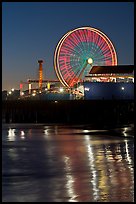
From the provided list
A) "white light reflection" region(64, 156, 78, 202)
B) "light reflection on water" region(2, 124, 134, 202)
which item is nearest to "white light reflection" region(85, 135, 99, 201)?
"light reflection on water" region(2, 124, 134, 202)

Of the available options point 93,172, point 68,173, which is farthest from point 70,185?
point 93,172

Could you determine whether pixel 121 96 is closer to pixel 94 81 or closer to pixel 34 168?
pixel 94 81

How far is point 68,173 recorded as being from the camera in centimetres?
1487

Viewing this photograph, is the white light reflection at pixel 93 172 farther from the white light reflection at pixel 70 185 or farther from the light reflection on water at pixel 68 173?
the white light reflection at pixel 70 185

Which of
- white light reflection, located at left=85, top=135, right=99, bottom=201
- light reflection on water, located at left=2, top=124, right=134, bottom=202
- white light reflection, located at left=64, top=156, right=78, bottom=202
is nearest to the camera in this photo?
white light reflection, located at left=64, top=156, right=78, bottom=202

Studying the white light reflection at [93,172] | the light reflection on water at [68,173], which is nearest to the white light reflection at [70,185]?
the light reflection on water at [68,173]

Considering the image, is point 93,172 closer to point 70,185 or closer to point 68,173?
point 68,173

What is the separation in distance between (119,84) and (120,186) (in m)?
62.3

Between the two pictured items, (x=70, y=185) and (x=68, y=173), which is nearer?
(x=70, y=185)

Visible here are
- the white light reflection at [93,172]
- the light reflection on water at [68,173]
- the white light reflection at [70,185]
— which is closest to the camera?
the white light reflection at [70,185]

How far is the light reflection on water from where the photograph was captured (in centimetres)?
1105

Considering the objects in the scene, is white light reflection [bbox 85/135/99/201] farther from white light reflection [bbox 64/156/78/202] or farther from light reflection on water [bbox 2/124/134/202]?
white light reflection [bbox 64/156/78/202]

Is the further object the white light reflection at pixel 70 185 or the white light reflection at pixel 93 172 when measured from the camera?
the white light reflection at pixel 93 172

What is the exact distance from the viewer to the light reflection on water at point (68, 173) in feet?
36.2
